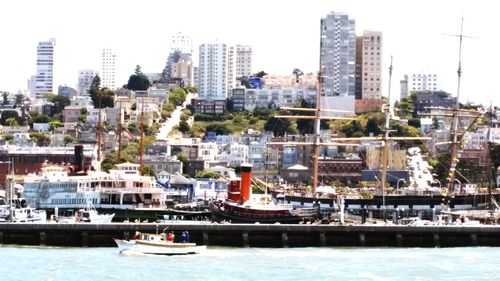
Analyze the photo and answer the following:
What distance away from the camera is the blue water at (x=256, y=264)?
179 ft

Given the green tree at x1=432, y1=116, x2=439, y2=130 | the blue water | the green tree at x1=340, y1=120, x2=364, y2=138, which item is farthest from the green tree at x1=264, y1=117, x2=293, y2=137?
the blue water

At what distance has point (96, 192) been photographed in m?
87.6

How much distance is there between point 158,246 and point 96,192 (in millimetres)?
26773

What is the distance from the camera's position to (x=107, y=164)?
13525cm

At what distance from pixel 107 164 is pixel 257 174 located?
24.2 metres

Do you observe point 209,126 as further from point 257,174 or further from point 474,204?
point 474,204

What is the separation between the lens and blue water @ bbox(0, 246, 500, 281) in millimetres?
54625

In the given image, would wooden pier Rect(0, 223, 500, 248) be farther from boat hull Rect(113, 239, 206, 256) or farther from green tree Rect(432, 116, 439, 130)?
green tree Rect(432, 116, 439, 130)

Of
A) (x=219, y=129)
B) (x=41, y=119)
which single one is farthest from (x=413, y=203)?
(x=41, y=119)

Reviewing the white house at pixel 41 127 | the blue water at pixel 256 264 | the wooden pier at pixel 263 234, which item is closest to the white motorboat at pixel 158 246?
the blue water at pixel 256 264

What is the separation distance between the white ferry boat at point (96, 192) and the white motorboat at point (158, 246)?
24755mm

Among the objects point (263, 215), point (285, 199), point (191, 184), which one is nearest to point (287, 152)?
point (191, 184)

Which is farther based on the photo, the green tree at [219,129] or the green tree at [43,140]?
the green tree at [219,129]

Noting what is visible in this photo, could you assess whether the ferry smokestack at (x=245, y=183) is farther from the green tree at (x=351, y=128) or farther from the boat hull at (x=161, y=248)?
the green tree at (x=351, y=128)
